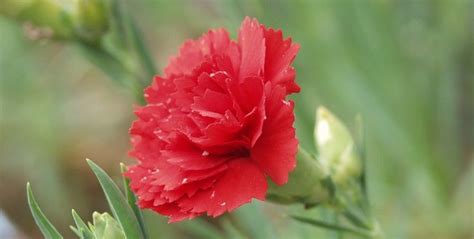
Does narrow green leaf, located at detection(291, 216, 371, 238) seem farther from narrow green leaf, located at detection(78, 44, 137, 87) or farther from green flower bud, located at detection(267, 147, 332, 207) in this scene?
narrow green leaf, located at detection(78, 44, 137, 87)

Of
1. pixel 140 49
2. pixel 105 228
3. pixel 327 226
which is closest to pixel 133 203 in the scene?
pixel 105 228

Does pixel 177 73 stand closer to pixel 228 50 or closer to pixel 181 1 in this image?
pixel 228 50

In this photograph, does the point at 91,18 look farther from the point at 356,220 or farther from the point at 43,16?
the point at 356,220

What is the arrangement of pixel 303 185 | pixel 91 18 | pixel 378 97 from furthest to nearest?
pixel 378 97 < pixel 91 18 < pixel 303 185

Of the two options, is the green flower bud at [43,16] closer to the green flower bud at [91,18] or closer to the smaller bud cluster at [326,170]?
the green flower bud at [91,18]

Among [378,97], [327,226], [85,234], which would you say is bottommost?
[85,234]

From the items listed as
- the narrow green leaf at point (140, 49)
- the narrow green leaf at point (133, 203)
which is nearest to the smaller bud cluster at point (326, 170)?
the narrow green leaf at point (133, 203)

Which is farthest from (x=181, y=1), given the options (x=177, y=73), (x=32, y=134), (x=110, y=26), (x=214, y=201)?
(x=214, y=201)
